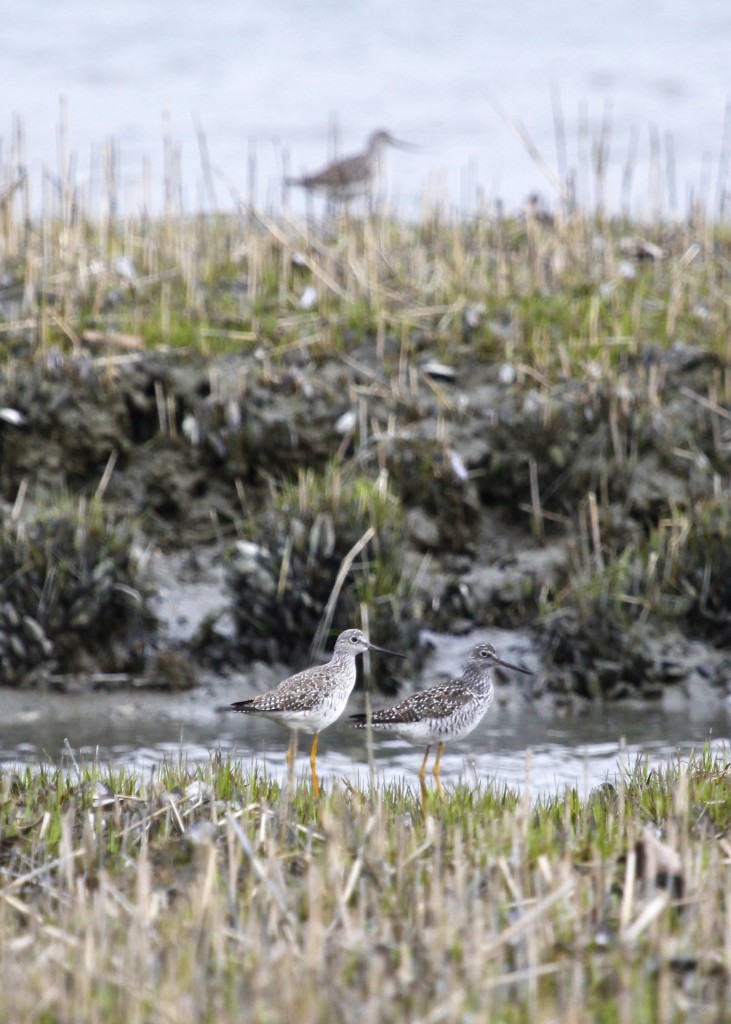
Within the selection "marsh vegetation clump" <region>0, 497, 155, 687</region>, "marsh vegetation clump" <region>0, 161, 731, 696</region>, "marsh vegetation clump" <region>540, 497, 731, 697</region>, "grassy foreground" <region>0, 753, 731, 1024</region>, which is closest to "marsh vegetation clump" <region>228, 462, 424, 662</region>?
"marsh vegetation clump" <region>0, 161, 731, 696</region>

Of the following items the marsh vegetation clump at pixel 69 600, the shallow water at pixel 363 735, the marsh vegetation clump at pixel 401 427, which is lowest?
the shallow water at pixel 363 735

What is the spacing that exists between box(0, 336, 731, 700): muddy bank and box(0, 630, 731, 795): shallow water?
19cm

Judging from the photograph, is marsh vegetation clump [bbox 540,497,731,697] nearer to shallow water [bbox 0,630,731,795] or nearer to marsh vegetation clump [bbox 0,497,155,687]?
shallow water [bbox 0,630,731,795]

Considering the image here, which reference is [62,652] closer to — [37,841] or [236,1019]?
[37,841]

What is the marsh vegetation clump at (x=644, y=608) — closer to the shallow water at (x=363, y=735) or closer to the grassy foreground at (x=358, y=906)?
the shallow water at (x=363, y=735)

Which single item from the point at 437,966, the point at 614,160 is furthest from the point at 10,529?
the point at 614,160

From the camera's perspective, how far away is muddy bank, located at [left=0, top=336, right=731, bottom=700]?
8.75 meters

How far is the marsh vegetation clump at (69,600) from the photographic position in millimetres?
8578

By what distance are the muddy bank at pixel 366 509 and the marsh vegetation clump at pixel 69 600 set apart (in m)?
0.01

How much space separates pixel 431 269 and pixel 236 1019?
9142mm

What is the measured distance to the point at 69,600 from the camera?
8.67 m

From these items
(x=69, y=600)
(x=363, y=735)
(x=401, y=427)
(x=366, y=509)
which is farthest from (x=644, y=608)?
(x=69, y=600)

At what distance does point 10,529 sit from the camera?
348 inches

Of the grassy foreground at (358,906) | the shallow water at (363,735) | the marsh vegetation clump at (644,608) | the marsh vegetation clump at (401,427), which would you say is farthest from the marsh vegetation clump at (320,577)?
the grassy foreground at (358,906)
